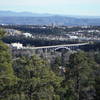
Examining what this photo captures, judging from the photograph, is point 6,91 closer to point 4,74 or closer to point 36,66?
point 4,74

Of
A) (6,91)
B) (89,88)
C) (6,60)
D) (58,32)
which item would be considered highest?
(6,60)

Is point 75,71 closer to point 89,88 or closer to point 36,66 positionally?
point 89,88

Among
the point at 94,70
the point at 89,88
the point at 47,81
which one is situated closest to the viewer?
the point at 47,81

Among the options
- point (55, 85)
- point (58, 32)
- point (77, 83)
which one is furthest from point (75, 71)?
point (58, 32)

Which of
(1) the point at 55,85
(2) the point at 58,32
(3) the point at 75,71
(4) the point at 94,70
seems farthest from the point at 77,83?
(2) the point at 58,32

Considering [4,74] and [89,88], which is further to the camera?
[89,88]

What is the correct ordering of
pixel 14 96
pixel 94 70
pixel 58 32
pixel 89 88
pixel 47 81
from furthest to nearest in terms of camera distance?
pixel 58 32
pixel 94 70
pixel 89 88
pixel 47 81
pixel 14 96

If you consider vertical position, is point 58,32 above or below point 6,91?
below

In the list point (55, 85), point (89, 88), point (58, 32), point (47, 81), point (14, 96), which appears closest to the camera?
point (14, 96)

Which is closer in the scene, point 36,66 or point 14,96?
point 14,96
